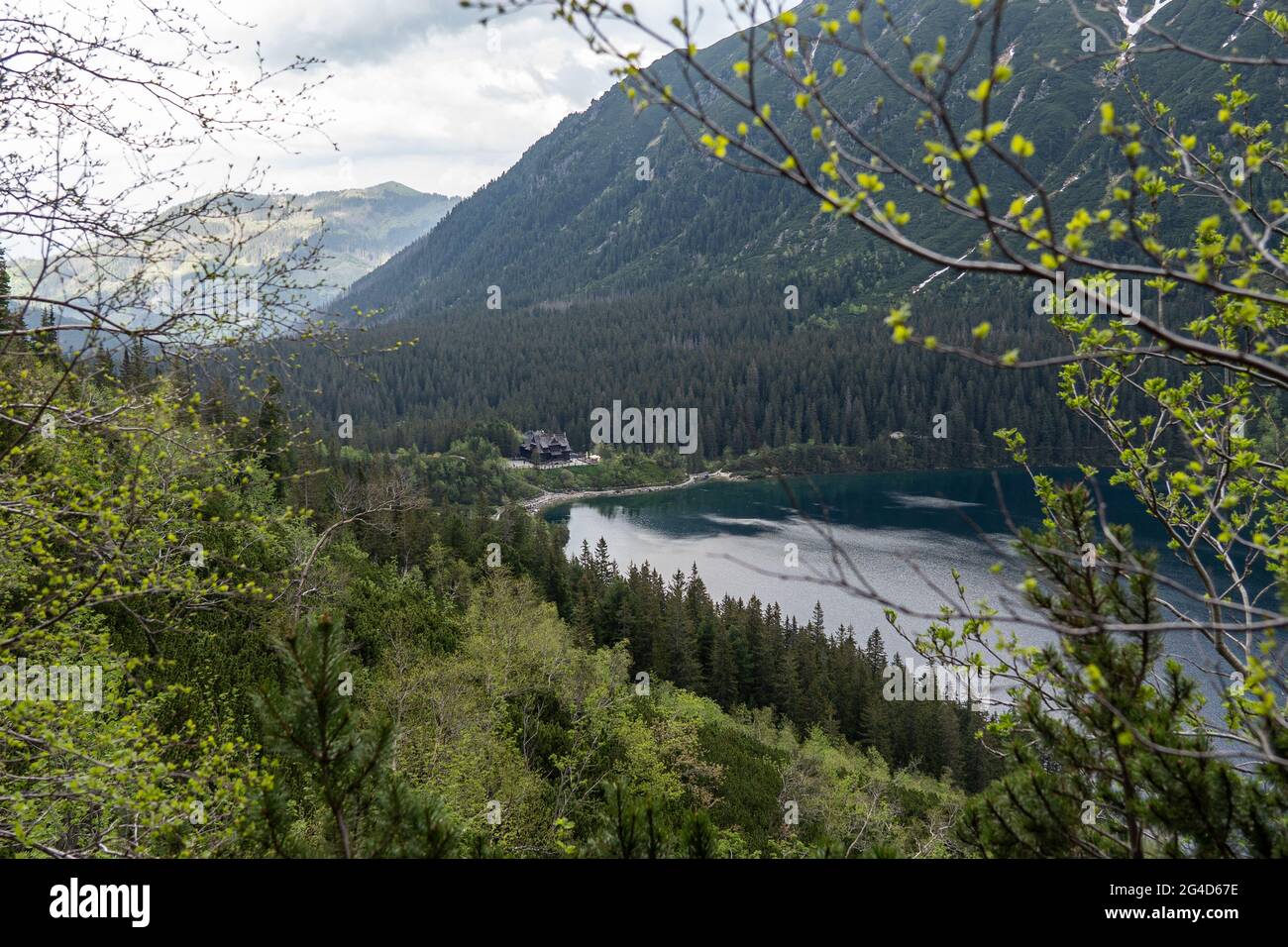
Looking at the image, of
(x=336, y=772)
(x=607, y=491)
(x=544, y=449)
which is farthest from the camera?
(x=544, y=449)

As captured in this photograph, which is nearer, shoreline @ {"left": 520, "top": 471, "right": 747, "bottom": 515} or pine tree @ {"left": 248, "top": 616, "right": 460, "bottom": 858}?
pine tree @ {"left": 248, "top": 616, "right": 460, "bottom": 858}

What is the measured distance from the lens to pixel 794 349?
16075 cm

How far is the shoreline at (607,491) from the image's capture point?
109062mm

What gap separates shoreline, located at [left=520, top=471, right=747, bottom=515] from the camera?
109062mm

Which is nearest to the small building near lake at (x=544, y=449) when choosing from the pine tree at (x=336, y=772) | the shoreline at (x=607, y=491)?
the shoreline at (x=607, y=491)

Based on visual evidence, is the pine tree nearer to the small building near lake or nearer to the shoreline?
the shoreline

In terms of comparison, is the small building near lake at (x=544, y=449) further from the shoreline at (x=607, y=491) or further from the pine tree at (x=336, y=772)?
the pine tree at (x=336, y=772)

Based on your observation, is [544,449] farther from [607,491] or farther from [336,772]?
[336,772]

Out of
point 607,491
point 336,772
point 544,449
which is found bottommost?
point 607,491

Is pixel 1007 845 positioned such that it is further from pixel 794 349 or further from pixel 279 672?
pixel 794 349

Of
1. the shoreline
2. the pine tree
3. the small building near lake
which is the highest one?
the small building near lake

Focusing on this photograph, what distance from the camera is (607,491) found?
119 metres

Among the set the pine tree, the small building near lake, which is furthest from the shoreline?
the pine tree

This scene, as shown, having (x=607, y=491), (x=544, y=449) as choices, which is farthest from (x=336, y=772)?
(x=544, y=449)
